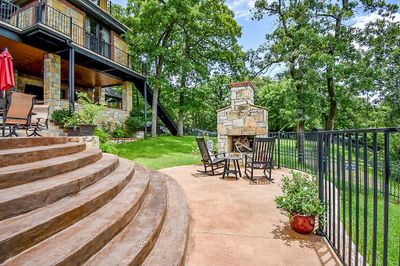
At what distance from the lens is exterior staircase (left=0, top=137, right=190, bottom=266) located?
5.29 feet

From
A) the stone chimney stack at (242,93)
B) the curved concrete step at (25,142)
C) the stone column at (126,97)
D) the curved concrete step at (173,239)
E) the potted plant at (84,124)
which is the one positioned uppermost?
the stone column at (126,97)

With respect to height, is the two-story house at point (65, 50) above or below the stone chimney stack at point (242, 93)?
above

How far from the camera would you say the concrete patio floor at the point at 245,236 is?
2.27m

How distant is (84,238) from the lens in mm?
1774

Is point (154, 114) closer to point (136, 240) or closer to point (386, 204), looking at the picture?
point (136, 240)

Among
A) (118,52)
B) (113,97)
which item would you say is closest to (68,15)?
(118,52)

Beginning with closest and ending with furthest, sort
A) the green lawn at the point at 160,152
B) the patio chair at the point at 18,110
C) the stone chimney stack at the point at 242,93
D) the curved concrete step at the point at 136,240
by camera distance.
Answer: the curved concrete step at the point at 136,240, the patio chair at the point at 18,110, the stone chimney stack at the point at 242,93, the green lawn at the point at 160,152

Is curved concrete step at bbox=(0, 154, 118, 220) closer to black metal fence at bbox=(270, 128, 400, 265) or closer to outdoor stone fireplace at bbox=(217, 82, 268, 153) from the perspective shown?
black metal fence at bbox=(270, 128, 400, 265)

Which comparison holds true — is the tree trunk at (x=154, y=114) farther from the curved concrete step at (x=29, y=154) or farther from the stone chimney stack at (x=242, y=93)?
the curved concrete step at (x=29, y=154)

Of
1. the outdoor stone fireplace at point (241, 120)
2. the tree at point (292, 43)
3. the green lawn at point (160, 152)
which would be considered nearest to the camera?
the outdoor stone fireplace at point (241, 120)

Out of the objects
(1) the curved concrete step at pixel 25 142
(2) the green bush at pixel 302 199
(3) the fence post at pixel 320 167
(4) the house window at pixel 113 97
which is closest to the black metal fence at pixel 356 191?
(3) the fence post at pixel 320 167

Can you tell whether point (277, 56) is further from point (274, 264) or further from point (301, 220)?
point (274, 264)

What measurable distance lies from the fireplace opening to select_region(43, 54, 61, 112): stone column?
7.73 m

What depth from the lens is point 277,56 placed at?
456 inches
